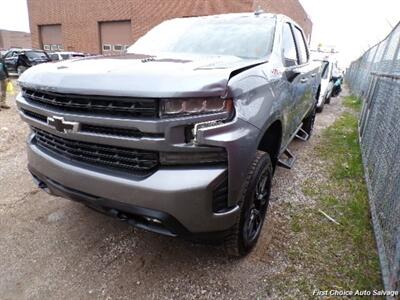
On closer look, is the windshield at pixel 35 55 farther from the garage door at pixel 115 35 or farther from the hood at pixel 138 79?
the hood at pixel 138 79

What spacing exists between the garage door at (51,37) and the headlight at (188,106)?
30.0 m

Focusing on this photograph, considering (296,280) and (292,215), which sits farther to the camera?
(292,215)

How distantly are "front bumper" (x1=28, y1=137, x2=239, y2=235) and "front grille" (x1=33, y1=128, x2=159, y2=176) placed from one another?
2.6 inches

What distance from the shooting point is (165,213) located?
1.89 meters

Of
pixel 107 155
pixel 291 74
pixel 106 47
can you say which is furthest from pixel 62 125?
pixel 106 47

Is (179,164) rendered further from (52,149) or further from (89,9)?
(89,9)

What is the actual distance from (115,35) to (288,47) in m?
23.6

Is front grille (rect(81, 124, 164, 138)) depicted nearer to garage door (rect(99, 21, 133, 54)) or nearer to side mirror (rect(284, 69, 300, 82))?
side mirror (rect(284, 69, 300, 82))

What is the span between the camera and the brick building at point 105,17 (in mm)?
20531

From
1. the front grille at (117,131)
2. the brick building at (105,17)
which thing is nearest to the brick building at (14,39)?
the brick building at (105,17)

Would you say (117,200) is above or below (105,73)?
below

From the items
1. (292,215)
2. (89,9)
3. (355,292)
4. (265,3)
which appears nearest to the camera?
(355,292)

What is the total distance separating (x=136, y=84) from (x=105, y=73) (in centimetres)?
28

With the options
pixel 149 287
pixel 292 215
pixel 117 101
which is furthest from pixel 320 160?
pixel 117 101
